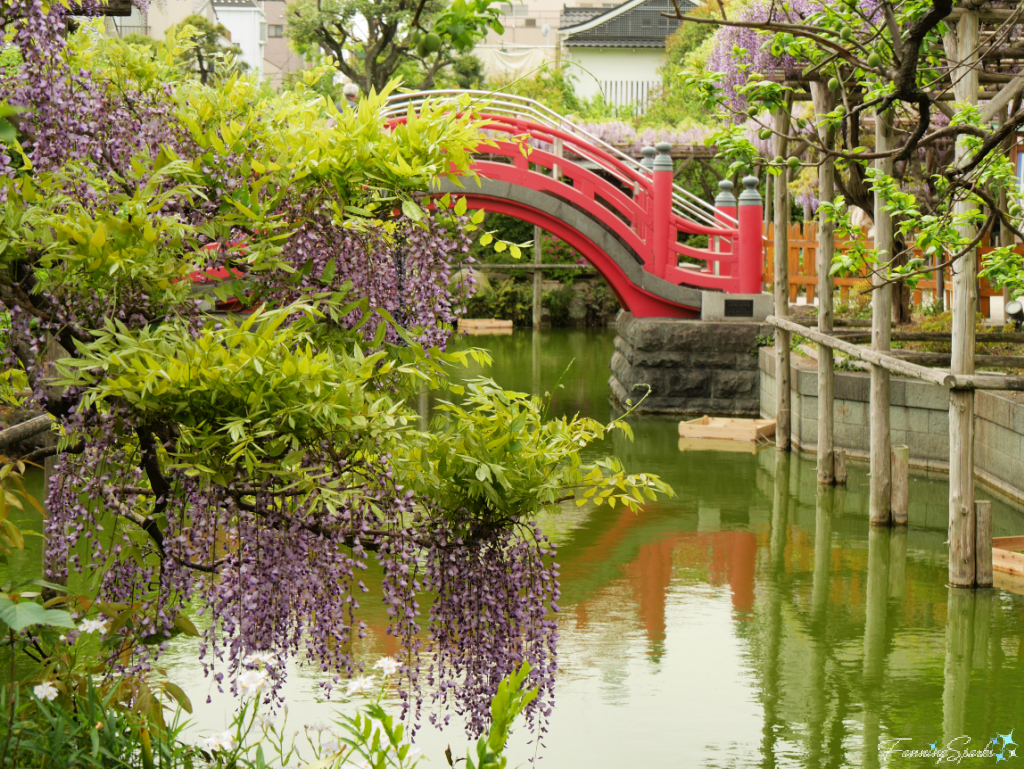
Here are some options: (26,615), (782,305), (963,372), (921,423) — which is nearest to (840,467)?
(921,423)

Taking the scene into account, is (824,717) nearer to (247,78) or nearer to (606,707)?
(606,707)

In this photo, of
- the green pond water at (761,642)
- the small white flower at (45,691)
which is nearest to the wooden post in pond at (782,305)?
the green pond water at (761,642)

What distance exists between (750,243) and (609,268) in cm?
149

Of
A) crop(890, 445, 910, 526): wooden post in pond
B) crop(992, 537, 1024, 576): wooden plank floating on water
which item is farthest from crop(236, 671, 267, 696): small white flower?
crop(890, 445, 910, 526): wooden post in pond

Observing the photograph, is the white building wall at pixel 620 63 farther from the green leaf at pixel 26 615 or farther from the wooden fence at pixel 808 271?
the green leaf at pixel 26 615

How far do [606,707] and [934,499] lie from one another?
170 inches

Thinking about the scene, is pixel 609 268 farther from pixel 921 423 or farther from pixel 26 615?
pixel 26 615

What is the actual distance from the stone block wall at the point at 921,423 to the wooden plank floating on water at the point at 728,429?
1.72ft

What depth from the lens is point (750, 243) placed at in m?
12.4

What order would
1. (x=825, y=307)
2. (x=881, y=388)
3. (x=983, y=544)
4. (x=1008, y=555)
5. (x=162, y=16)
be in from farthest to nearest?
(x=162, y=16), (x=825, y=307), (x=881, y=388), (x=1008, y=555), (x=983, y=544)

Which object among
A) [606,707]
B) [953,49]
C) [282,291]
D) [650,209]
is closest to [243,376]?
[282,291]

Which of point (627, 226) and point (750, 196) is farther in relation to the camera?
point (627, 226)

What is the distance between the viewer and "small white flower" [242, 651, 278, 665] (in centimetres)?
267

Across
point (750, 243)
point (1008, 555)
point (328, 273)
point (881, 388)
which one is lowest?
point (1008, 555)
